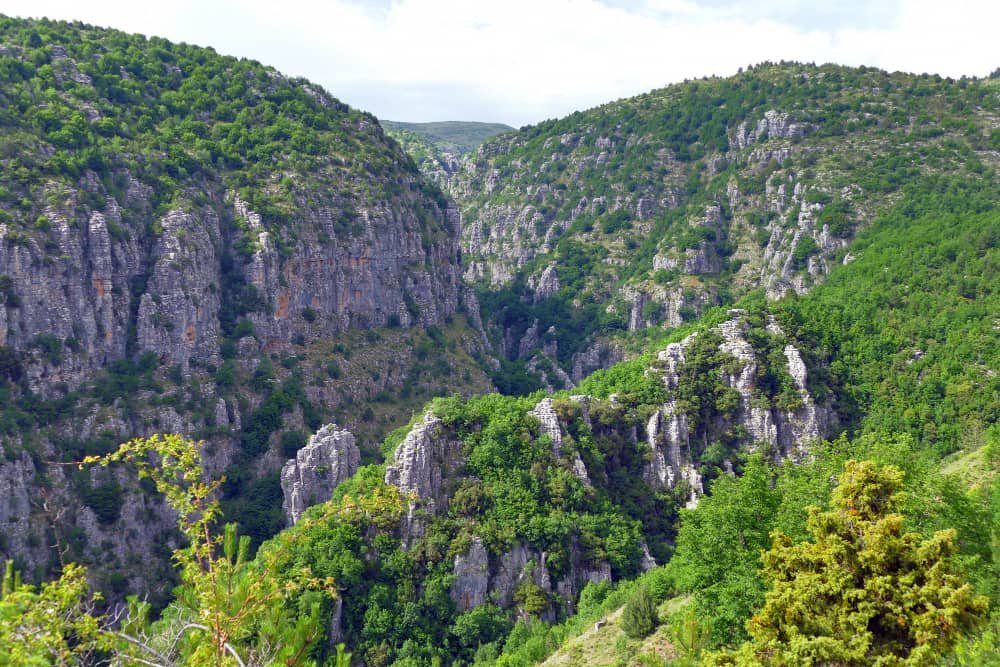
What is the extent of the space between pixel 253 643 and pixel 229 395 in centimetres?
5772

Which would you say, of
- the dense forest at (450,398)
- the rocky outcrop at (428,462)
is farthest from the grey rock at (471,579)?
the rocky outcrop at (428,462)

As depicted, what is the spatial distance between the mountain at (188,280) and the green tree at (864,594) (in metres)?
47.4

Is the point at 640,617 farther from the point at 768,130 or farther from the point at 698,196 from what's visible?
the point at 768,130

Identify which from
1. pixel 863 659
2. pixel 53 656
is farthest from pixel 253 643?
pixel 863 659

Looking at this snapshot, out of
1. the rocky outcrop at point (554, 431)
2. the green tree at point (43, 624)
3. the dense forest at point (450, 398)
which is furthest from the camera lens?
the rocky outcrop at point (554, 431)

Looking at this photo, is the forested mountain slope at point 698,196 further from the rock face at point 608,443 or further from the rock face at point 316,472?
the rock face at point 316,472

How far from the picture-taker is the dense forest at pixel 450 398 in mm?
21000

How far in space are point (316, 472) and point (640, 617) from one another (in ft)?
126

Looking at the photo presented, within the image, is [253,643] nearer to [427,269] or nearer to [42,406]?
[42,406]

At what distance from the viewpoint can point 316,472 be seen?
65812 mm

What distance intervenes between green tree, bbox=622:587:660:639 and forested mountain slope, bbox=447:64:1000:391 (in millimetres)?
65596

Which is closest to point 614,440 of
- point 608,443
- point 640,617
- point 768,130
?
point 608,443

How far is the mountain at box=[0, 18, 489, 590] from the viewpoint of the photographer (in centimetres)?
6184

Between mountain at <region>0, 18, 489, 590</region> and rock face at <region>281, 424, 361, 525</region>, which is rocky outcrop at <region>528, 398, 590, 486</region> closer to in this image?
rock face at <region>281, 424, 361, 525</region>
